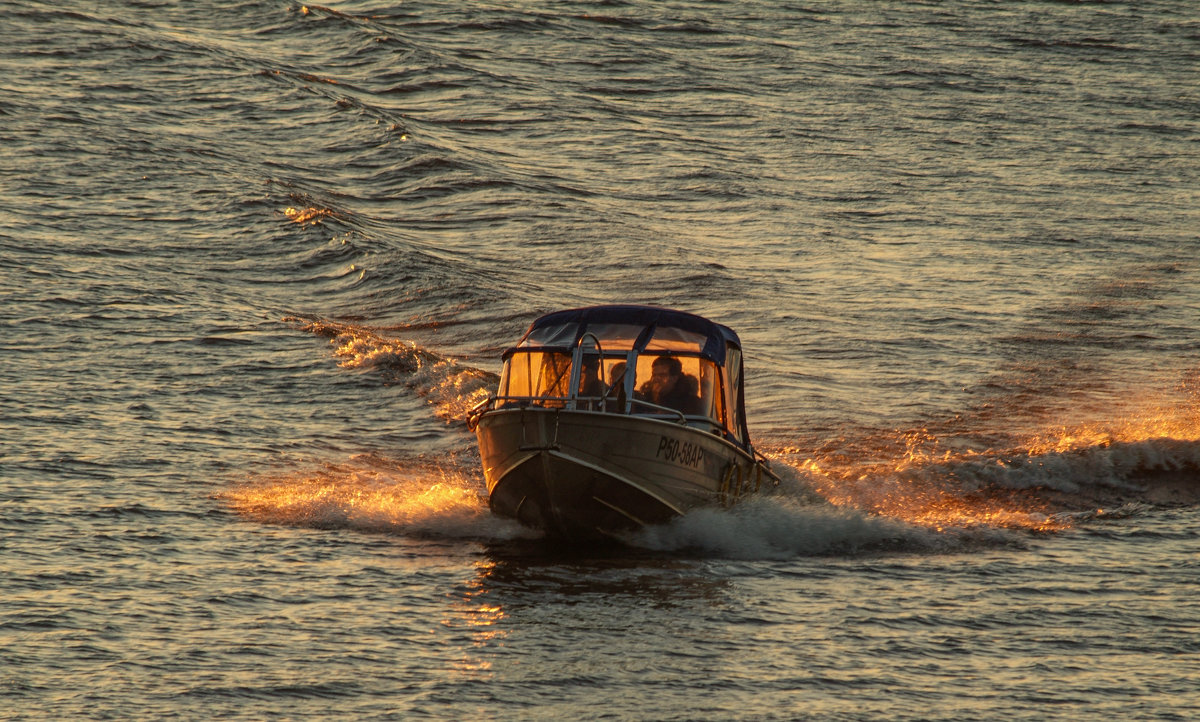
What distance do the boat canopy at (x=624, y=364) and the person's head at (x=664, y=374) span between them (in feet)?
0.04

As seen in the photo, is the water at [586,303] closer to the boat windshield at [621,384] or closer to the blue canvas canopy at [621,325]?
the boat windshield at [621,384]

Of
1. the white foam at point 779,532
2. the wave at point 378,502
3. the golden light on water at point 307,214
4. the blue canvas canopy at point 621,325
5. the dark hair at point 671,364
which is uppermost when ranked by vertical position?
the golden light on water at point 307,214

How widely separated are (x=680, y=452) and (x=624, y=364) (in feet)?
4.12

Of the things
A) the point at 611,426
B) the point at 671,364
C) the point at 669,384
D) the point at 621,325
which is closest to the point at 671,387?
the point at 669,384

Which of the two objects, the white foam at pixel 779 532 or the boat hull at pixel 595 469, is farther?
the white foam at pixel 779 532

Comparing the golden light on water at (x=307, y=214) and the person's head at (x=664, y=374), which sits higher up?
the golden light on water at (x=307, y=214)

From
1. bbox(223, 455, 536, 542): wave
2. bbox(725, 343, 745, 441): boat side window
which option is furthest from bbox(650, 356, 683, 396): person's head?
bbox(223, 455, 536, 542): wave

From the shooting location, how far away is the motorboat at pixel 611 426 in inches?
623

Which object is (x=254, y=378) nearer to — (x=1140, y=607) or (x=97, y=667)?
(x=97, y=667)

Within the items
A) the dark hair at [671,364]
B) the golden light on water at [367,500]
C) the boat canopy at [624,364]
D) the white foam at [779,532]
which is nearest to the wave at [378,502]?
the golden light on water at [367,500]

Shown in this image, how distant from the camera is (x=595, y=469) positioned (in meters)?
15.9

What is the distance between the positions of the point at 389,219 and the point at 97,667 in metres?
24.1

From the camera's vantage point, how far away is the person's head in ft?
55.2

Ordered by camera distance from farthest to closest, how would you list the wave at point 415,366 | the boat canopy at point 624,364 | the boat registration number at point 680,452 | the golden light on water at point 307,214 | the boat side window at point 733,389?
the golden light on water at point 307,214 → the wave at point 415,366 → the boat side window at point 733,389 → the boat canopy at point 624,364 → the boat registration number at point 680,452
